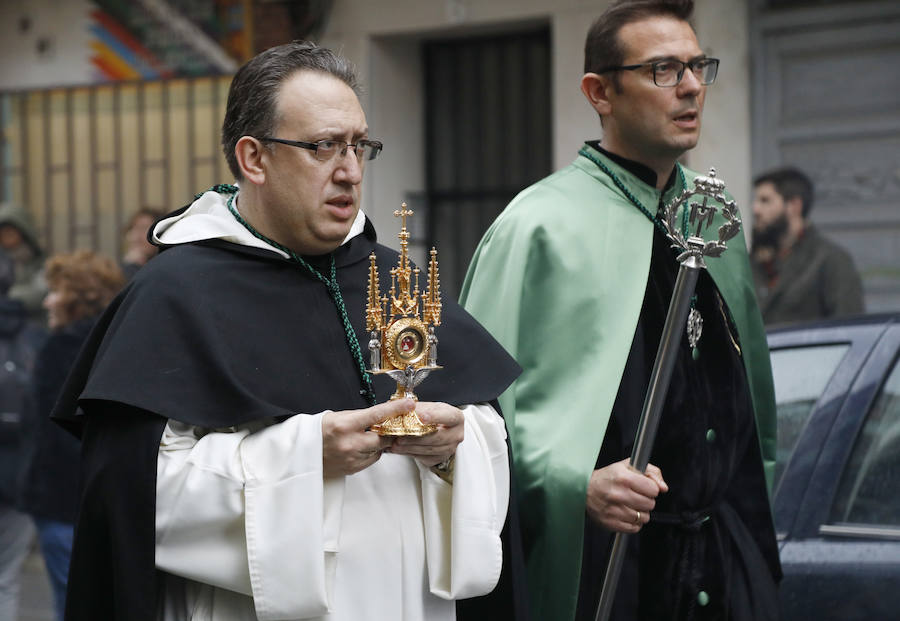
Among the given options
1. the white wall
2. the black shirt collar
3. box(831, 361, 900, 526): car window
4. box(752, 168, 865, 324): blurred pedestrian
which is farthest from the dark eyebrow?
the white wall

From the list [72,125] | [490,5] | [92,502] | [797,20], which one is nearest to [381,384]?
[92,502]

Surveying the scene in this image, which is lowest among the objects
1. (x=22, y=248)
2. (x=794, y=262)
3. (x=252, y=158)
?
(x=794, y=262)

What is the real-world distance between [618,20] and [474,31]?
6687mm

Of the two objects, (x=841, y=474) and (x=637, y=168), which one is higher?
(x=637, y=168)

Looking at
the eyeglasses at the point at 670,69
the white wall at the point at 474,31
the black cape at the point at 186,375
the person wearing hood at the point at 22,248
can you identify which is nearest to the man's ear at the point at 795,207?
the white wall at the point at 474,31

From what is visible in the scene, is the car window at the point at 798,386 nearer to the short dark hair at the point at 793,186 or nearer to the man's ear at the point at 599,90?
the man's ear at the point at 599,90

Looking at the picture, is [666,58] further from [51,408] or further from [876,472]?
[51,408]

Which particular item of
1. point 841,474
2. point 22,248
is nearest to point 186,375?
point 841,474

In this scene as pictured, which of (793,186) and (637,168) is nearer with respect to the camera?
(637,168)

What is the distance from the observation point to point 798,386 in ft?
13.3

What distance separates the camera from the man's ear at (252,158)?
2898mm

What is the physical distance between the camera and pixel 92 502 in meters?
2.75

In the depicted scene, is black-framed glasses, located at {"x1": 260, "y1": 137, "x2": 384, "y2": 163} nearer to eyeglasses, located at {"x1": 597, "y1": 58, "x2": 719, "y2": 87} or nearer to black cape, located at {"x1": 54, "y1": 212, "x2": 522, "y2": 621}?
black cape, located at {"x1": 54, "y1": 212, "x2": 522, "y2": 621}

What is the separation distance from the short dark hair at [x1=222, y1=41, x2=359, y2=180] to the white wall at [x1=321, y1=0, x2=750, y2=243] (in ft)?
19.7
